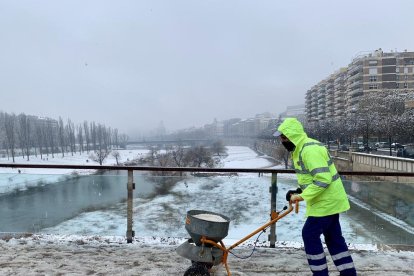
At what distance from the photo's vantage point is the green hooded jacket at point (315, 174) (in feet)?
10.6

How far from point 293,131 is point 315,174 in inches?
17.5

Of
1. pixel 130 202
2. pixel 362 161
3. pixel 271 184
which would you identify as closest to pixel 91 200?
pixel 130 202

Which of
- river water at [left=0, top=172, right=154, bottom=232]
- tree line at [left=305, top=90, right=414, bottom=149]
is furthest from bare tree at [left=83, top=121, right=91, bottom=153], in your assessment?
river water at [left=0, top=172, right=154, bottom=232]

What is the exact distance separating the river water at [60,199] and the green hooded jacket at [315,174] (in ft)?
8.29

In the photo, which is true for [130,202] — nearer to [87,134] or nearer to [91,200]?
[91,200]

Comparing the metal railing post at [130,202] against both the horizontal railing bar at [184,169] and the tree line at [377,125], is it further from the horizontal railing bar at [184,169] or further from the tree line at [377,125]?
the tree line at [377,125]

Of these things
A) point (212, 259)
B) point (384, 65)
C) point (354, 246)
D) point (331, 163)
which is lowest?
point (354, 246)

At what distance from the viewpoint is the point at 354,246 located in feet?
16.3

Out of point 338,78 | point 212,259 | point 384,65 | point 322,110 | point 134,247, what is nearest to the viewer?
point 212,259

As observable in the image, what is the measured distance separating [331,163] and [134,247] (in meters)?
2.78

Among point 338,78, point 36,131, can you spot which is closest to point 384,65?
point 338,78

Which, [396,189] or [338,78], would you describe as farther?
[338,78]

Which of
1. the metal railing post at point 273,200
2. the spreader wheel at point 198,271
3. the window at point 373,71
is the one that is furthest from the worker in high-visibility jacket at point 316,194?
the window at point 373,71

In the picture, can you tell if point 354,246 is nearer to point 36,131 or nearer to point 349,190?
point 349,190
